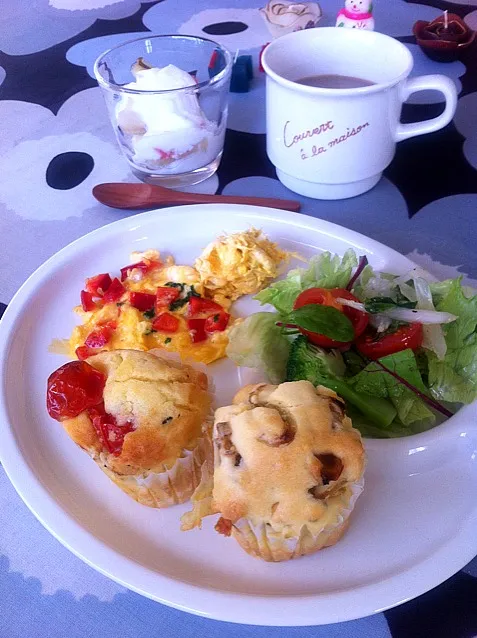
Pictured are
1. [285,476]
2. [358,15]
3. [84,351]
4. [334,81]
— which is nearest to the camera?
[285,476]

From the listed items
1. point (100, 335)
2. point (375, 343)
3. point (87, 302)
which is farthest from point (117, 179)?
point (375, 343)

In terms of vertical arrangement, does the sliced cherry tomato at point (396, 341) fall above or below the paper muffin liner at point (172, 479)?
above

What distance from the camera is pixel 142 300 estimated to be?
1.51 meters

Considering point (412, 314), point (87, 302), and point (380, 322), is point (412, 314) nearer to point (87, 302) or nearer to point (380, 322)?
point (380, 322)

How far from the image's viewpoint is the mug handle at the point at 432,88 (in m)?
1.56

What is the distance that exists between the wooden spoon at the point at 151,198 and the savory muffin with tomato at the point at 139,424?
2.50ft

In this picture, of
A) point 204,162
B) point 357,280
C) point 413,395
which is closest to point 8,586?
point 413,395

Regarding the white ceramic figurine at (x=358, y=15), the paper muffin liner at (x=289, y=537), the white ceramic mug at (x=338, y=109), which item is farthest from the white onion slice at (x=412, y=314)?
the white ceramic figurine at (x=358, y=15)

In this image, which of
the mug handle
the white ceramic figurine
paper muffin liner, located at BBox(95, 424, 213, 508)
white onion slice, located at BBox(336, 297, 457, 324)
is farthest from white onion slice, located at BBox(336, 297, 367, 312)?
the white ceramic figurine

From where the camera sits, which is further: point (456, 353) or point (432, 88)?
point (432, 88)

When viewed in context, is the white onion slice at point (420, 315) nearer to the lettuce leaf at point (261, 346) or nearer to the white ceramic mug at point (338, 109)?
the lettuce leaf at point (261, 346)

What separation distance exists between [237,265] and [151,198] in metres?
0.46

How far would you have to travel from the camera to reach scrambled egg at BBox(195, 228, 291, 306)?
1.52 metres

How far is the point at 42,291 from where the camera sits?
1514mm
